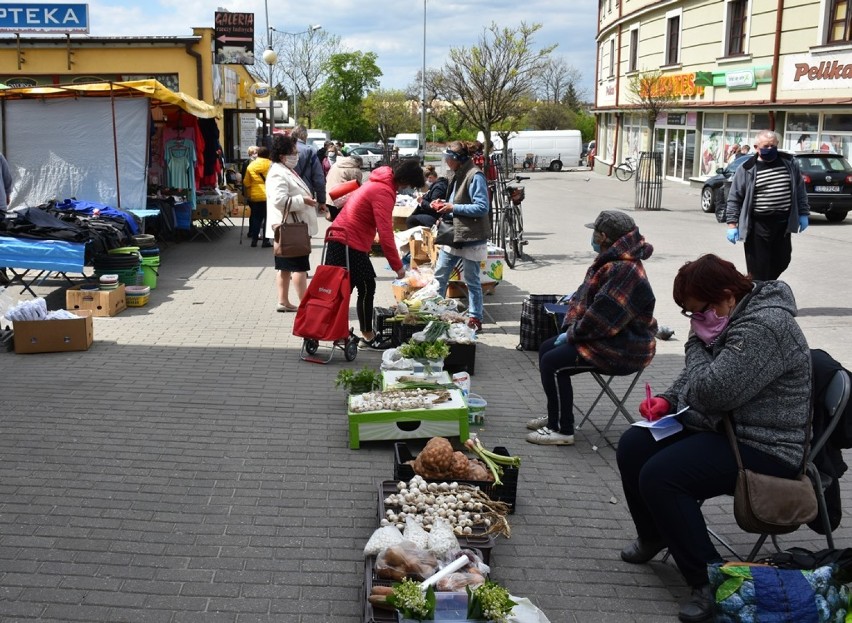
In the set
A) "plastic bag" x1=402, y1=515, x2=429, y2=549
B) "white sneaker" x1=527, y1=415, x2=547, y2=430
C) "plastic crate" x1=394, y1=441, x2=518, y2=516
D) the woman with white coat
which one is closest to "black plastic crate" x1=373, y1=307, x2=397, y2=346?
the woman with white coat

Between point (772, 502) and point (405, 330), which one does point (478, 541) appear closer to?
point (772, 502)

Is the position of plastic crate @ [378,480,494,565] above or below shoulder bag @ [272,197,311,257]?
below

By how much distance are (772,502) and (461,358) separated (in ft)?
14.2

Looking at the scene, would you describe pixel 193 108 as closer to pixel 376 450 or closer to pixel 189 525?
pixel 376 450

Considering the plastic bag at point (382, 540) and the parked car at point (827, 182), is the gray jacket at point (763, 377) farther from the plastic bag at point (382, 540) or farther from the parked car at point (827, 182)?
the parked car at point (827, 182)

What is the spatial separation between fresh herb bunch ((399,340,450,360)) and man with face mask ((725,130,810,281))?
393 cm

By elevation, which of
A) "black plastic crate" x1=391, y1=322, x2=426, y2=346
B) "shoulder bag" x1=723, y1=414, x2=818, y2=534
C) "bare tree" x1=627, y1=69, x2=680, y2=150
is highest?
"bare tree" x1=627, y1=69, x2=680, y2=150

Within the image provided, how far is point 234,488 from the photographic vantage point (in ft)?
17.2

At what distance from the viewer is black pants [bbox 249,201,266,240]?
15.8 metres

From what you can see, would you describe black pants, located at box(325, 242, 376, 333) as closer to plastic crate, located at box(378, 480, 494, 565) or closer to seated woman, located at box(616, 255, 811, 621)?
plastic crate, located at box(378, 480, 494, 565)

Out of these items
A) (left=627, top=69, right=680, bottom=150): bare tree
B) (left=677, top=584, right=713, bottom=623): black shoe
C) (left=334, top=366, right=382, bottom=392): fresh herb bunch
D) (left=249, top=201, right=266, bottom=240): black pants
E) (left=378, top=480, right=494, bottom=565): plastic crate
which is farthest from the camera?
(left=627, top=69, right=680, bottom=150): bare tree

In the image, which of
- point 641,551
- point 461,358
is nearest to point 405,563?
point 641,551

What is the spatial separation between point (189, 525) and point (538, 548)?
5.84 feet

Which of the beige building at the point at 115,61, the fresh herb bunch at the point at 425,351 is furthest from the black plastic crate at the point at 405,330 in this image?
the beige building at the point at 115,61
